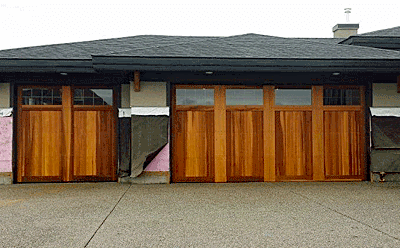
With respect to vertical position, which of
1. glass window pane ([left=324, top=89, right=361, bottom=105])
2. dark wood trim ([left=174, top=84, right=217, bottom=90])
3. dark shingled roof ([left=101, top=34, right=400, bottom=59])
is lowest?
glass window pane ([left=324, top=89, right=361, bottom=105])

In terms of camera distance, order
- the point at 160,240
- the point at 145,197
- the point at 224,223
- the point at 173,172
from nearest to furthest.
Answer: the point at 160,240 → the point at 224,223 → the point at 145,197 → the point at 173,172

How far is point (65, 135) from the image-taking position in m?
8.90

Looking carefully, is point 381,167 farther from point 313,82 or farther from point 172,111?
point 172,111

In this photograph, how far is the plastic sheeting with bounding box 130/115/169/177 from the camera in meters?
8.41

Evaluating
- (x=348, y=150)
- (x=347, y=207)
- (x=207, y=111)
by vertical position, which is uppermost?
(x=207, y=111)

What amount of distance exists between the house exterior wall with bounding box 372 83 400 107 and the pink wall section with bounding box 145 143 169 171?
5128mm

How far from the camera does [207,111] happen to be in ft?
28.7

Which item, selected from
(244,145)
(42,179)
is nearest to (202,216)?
(244,145)

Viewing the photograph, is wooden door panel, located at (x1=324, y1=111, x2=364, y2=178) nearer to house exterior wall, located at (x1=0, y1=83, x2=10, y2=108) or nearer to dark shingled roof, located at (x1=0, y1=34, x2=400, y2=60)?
dark shingled roof, located at (x1=0, y1=34, x2=400, y2=60)

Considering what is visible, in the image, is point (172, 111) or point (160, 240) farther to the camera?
point (172, 111)

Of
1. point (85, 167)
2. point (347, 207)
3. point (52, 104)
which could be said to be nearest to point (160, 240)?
point (347, 207)

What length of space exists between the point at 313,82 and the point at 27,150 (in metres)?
7.14

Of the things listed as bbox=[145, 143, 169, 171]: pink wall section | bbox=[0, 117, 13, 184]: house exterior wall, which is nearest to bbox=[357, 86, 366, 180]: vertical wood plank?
bbox=[145, 143, 169, 171]: pink wall section

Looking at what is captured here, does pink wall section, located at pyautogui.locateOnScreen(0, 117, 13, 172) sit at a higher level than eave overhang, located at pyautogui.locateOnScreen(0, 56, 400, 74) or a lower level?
lower
